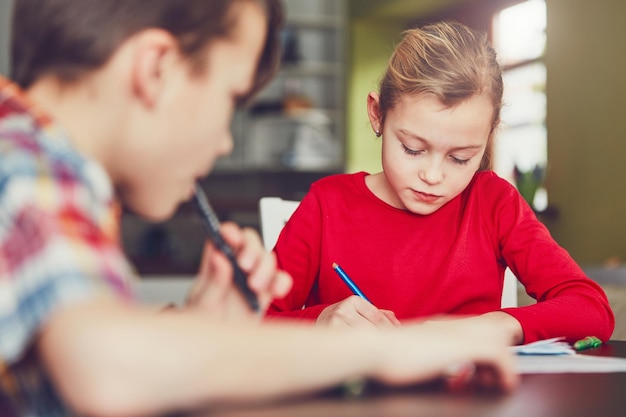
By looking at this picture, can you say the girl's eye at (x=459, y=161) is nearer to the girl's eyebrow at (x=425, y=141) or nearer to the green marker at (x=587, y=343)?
the girl's eyebrow at (x=425, y=141)

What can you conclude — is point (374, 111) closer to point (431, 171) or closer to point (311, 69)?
point (431, 171)

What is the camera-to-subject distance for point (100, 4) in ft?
1.92

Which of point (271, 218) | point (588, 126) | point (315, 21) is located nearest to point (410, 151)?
point (271, 218)

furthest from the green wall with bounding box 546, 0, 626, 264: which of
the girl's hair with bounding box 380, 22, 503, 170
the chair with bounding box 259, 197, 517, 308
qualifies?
the girl's hair with bounding box 380, 22, 503, 170

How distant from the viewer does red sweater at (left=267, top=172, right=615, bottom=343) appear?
1274 mm

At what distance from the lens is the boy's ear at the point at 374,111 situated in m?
1.25

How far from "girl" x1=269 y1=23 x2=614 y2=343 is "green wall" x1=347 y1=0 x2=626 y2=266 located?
2.15m

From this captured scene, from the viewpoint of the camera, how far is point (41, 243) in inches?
17.4

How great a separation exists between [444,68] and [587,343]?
0.45m

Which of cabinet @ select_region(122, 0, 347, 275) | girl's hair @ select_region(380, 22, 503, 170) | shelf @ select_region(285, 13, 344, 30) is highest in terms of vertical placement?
shelf @ select_region(285, 13, 344, 30)

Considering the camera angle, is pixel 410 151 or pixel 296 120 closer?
pixel 410 151

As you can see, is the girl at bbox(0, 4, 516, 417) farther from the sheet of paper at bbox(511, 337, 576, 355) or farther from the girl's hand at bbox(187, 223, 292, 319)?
the sheet of paper at bbox(511, 337, 576, 355)

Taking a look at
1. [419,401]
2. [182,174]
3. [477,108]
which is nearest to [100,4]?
[182,174]

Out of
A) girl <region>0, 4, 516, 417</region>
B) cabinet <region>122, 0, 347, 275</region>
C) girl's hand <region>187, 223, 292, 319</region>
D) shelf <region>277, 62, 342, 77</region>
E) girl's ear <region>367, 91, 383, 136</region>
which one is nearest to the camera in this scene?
girl <region>0, 4, 516, 417</region>
